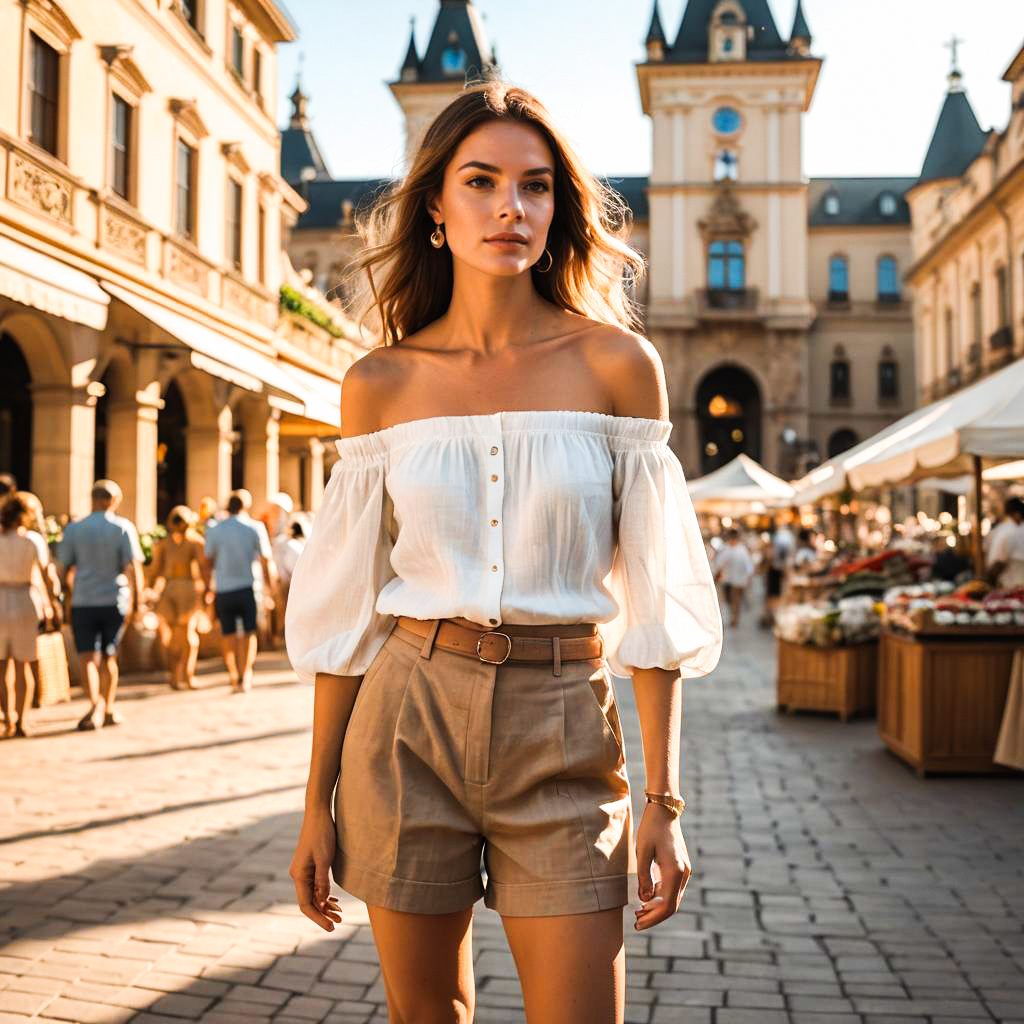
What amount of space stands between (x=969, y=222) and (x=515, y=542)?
3717cm

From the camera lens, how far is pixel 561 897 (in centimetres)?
193

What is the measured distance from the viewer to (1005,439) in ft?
27.5

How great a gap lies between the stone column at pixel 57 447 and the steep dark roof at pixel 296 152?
4836 cm

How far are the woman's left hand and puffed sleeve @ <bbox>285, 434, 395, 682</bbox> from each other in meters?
0.56

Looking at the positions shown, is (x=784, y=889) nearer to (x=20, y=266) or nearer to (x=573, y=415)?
(x=573, y=415)

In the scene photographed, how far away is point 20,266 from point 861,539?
17.9 metres

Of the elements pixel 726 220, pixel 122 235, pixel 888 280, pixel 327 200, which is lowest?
pixel 122 235

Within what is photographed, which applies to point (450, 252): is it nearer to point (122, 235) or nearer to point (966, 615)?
point (966, 615)

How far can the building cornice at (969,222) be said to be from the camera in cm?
3081

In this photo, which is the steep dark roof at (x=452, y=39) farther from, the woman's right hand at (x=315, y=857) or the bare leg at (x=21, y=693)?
the woman's right hand at (x=315, y=857)

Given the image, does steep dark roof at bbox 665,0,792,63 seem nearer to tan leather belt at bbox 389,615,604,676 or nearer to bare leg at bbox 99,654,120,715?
bare leg at bbox 99,654,120,715

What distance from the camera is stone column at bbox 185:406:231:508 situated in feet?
69.4

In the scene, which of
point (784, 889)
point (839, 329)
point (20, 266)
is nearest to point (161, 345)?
point (20, 266)

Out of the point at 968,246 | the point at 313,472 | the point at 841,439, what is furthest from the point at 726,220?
the point at 313,472
